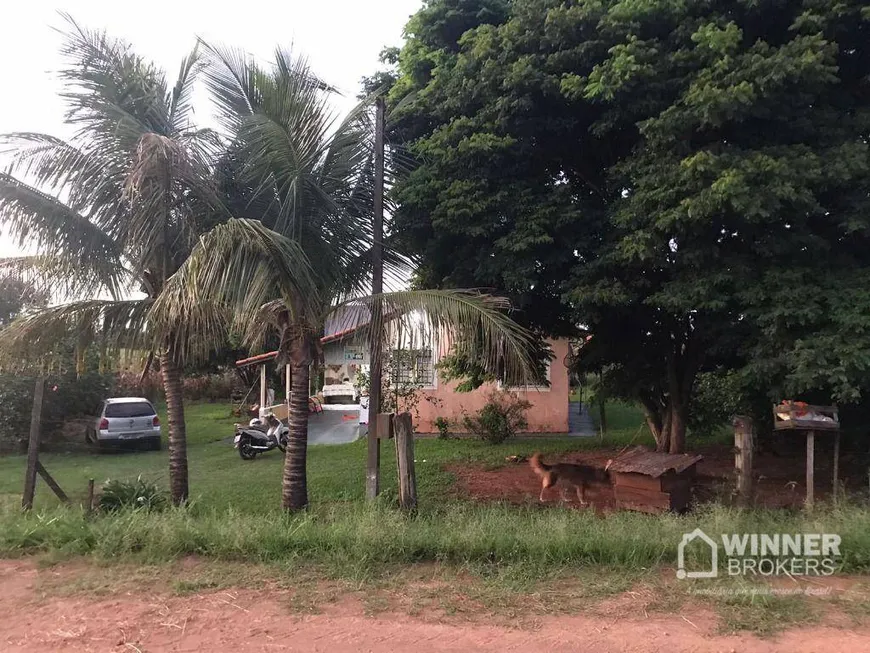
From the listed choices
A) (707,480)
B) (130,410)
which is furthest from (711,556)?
(130,410)

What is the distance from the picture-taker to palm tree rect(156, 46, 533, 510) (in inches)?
269

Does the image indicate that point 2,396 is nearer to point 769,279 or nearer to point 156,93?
point 156,93

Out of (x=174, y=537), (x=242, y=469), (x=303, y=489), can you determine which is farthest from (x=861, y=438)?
(x=242, y=469)

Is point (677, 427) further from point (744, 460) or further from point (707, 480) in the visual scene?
point (744, 460)

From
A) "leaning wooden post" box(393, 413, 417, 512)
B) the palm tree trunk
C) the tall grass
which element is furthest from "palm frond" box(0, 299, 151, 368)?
"leaning wooden post" box(393, 413, 417, 512)

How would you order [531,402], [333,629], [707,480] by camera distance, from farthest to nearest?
1. [531,402]
2. [707,480]
3. [333,629]

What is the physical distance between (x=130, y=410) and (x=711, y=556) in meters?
14.3

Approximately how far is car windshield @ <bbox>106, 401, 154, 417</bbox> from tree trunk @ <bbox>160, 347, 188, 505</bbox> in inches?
329

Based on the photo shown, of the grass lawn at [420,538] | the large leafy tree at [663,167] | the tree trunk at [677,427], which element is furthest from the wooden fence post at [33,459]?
the tree trunk at [677,427]

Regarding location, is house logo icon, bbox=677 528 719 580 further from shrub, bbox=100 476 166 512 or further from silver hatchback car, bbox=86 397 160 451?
silver hatchback car, bbox=86 397 160 451

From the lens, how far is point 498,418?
15.0 m

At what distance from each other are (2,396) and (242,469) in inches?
251

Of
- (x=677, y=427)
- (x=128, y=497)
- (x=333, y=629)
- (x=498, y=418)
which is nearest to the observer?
(x=333, y=629)

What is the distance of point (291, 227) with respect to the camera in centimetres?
800
